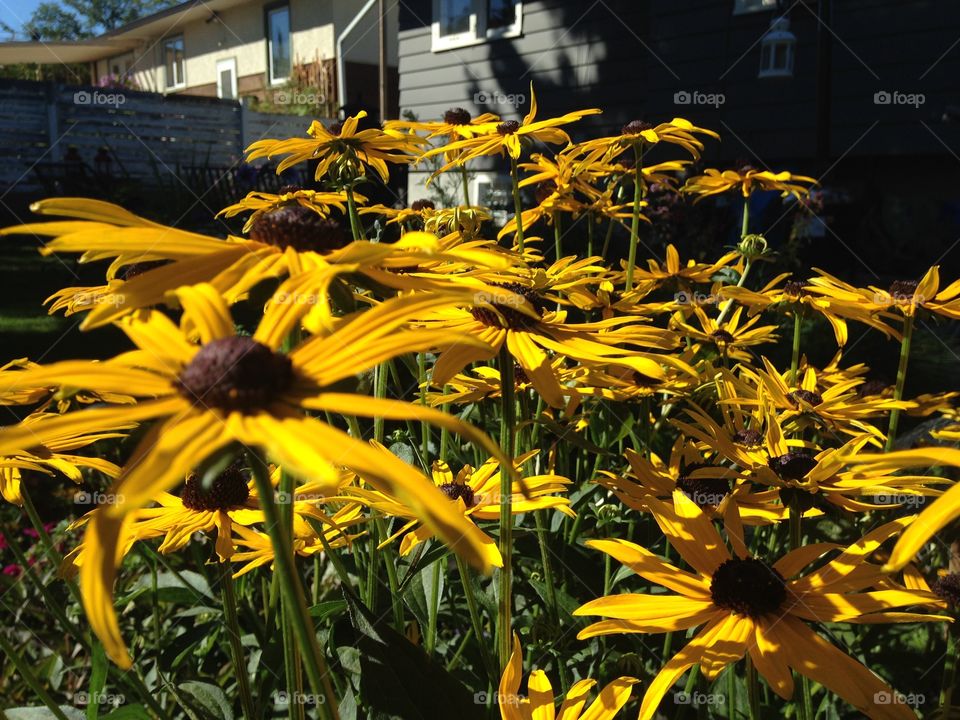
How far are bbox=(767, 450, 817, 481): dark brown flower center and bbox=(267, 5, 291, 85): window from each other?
17.1 m

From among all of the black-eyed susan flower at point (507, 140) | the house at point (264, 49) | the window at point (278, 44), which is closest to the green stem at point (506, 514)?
the black-eyed susan flower at point (507, 140)

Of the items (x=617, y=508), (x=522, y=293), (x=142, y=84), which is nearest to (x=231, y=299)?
(x=522, y=293)

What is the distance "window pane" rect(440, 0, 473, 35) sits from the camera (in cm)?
944

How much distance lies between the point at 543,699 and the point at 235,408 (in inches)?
23.6

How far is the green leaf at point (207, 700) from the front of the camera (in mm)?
1342

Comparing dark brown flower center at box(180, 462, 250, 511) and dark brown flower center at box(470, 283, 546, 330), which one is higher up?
dark brown flower center at box(470, 283, 546, 330)

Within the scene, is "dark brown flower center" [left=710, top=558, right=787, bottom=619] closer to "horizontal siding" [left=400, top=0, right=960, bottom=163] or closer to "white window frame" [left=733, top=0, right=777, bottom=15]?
"horizontal siding" [left=400, top=0, right=960, bottom=163]

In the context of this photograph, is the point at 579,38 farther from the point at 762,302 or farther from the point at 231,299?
the point at 231,299

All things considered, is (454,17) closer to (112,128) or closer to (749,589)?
(112,128)

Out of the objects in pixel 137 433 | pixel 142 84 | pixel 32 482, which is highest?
pixel 142 84

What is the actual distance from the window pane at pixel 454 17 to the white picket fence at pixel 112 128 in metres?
2.92

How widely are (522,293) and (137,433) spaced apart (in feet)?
2.00

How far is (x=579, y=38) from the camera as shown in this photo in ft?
26.6

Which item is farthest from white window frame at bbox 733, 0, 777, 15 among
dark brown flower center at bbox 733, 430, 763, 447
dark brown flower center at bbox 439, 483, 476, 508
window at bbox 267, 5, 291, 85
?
window at bbox 267, 5, 291, 85
